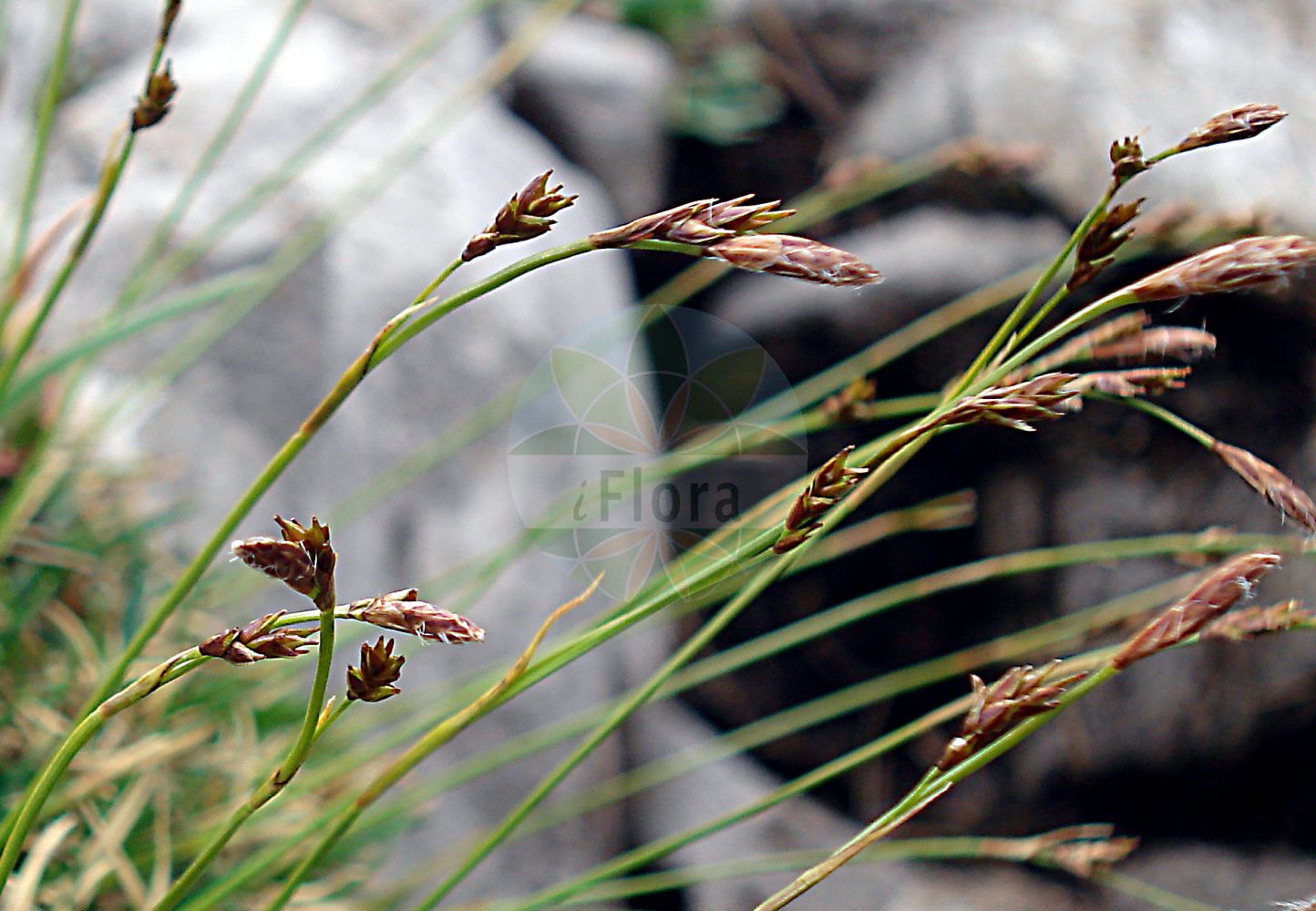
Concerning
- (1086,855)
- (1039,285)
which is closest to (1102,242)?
(1039,285)

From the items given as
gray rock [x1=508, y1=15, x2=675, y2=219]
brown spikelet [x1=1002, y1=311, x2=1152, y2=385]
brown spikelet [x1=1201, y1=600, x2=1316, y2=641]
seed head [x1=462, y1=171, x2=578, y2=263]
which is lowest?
brown spikelet [x1=1201, y1=600, x2=1316, y2=641]

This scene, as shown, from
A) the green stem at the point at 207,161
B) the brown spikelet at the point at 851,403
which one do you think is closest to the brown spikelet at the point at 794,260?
the brown spikelet at the point at 851,403

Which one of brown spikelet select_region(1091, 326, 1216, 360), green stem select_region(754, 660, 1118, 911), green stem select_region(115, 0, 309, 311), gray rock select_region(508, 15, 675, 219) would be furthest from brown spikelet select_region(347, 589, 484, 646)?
gray rock select_region(508, 15, 675, 219)

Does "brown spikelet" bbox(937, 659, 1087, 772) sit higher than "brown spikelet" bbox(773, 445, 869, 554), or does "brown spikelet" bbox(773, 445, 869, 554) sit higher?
"brown spikelet" bbox(773, 445, 869, 554)

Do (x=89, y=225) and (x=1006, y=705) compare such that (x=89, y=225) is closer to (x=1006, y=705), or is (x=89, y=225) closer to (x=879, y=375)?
(x=1006, y=705)

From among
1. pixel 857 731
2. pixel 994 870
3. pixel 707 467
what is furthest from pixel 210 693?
pixel 994 870

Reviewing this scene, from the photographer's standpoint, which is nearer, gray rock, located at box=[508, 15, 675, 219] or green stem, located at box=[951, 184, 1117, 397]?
green stem, located at box=[951, 184, 1117, 397]

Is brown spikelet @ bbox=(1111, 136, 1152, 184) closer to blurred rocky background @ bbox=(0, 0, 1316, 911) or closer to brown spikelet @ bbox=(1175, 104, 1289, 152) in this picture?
brown spikelet @ bbox=(1175, 104, 1289, 152)
